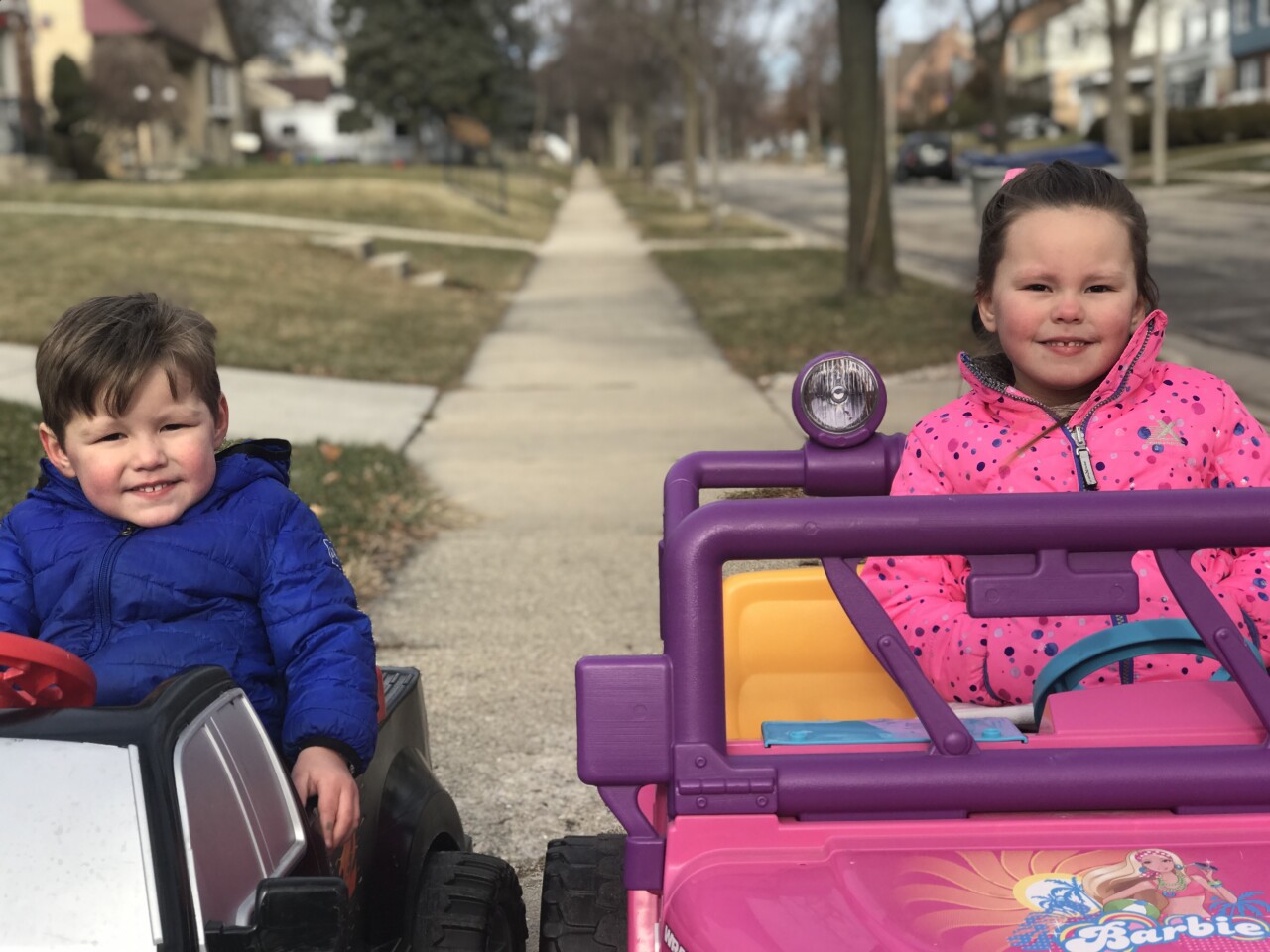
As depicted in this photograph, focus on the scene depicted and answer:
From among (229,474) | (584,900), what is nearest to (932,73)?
(229,474)

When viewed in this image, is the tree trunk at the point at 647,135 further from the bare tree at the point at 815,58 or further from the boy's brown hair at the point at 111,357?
the boy's brown hair at the point at 111,357

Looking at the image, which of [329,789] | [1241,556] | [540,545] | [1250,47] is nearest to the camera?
[329,789]

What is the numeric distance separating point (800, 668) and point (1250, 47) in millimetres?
67803

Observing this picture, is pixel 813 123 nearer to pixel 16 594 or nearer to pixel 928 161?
pixel 928 161

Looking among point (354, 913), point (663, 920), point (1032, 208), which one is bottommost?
point (354, 913)

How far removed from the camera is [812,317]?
42.2 ft

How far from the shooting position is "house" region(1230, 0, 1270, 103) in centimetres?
6181

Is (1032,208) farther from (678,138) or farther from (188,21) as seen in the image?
(678,138)

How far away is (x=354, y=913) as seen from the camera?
2.14 m

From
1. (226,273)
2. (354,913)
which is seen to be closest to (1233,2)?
(226,273)

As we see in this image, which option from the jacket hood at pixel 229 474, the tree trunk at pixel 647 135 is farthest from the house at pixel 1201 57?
the jacket hood at pixel 229 474

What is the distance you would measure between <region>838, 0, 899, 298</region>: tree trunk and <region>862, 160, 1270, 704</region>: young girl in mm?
11171

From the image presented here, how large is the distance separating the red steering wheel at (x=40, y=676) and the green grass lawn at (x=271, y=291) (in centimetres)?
708

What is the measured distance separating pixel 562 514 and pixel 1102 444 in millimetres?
4250
